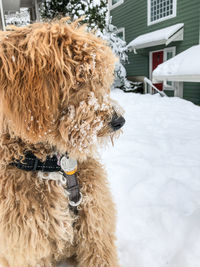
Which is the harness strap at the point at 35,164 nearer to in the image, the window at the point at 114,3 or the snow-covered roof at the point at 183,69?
the snow-covered roof at the point at 183,69

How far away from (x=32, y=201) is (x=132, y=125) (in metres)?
4.22

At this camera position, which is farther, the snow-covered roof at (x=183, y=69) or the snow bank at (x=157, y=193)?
the snow-covered roof at (x=183, y=69)

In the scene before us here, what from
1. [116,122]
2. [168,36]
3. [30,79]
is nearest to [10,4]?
[168,36]

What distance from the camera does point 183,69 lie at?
8422mm

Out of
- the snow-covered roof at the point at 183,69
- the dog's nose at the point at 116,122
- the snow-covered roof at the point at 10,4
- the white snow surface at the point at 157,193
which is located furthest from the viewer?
the snow-covered roof at the point at 10,4

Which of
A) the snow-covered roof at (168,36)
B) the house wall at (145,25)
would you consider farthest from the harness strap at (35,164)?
the snow-covered roof at (168,36)

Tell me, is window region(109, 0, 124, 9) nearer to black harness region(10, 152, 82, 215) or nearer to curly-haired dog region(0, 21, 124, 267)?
curly-haired dog region(0, 21, 124, 267)

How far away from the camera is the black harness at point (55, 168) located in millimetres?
1461

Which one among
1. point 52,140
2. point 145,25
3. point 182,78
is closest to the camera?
point 52,140

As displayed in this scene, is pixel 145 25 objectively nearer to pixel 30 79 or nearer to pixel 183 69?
pixel 183 69

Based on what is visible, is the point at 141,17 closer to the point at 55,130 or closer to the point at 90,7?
the point at 90,7

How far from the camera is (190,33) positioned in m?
10.7

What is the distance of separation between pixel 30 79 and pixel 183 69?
8220 mm

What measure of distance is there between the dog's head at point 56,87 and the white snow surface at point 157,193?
46.1 inches
